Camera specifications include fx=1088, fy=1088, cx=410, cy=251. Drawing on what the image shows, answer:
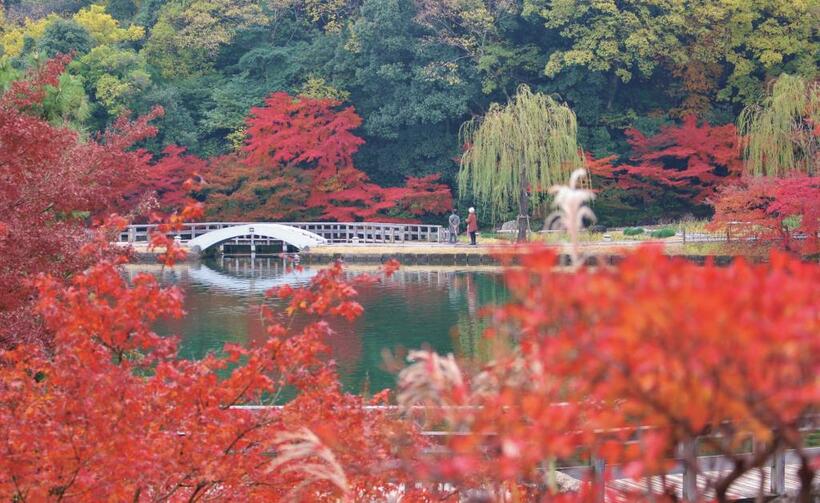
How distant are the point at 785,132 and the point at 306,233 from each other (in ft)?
39.8

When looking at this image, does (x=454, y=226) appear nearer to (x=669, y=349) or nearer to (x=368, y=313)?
(x=368, y=313)

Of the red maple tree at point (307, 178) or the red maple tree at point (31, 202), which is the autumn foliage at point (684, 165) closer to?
the red maple tree at point (307, 178)

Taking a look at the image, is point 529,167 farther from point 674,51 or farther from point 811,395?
point 811,395

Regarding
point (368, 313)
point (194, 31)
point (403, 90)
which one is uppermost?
point (194, 31)

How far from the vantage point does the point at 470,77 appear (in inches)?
1204

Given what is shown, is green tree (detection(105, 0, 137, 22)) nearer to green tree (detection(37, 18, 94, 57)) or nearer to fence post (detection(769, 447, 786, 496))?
green tree (detection(37, 18, 94, 57))

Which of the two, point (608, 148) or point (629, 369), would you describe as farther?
point (608, 148)

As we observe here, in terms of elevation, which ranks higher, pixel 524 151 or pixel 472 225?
pixel 524 151

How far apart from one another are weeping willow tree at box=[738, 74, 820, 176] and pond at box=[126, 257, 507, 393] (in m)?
7.01

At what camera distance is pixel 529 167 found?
87.2 ft

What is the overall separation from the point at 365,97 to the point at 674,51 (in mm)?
8991

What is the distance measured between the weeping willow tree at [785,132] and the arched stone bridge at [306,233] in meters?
8.19

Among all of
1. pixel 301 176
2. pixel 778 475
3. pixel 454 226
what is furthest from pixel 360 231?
Result: pixel 778 475

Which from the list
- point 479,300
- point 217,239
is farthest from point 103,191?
point 217,239
